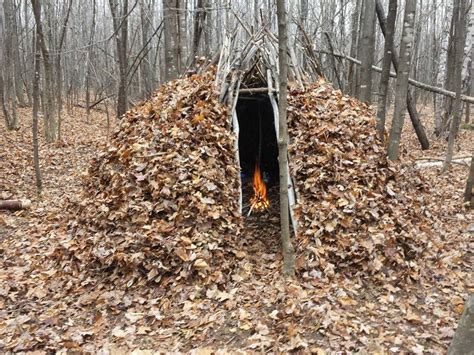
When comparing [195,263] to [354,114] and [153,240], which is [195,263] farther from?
[354,114]

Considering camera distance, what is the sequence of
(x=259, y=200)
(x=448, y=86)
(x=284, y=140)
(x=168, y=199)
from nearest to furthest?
(x=284, y=140) < (x=168, y=199) < (x=259, y=200) < (x=448, y=86)

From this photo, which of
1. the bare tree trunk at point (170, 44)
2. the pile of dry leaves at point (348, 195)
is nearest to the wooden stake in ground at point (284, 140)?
the pile of dry leaves at point (348, 195)

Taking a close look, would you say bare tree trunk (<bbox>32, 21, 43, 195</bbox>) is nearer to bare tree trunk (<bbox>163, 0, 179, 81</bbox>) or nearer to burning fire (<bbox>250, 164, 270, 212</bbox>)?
bare tree trunk (<bbox>163, 0, 179, 81</bbox>)

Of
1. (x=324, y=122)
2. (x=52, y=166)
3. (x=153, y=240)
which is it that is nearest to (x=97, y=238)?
(x=153, y=240)

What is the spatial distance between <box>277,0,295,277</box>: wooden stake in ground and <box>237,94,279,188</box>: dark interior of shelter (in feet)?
11.5

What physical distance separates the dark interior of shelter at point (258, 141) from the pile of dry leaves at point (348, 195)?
1992 mm

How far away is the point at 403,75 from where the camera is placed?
588 cm

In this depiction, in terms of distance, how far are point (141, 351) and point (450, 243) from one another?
404 cm

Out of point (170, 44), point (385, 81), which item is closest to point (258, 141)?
point (385, 81)

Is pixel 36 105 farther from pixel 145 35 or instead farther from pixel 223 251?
pixel 145 35

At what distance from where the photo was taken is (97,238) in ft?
16.1

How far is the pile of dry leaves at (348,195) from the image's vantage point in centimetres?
458

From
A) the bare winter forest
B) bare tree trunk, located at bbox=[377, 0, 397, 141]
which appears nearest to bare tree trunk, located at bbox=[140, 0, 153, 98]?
the bare winter forest

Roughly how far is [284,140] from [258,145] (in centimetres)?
436
